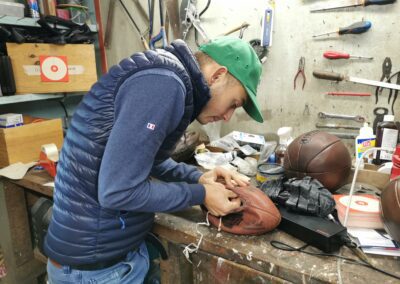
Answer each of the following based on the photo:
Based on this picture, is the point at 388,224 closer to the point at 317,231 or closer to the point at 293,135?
the point at 317,231

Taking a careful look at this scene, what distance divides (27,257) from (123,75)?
1.42 m

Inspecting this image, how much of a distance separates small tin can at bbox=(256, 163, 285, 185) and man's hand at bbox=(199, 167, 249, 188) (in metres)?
0.21

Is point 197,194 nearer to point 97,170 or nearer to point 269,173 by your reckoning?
point 97,170

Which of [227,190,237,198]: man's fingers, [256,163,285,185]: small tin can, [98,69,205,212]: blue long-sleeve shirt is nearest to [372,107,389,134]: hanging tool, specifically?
[256,163,285,185]: small tin can

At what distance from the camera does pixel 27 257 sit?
1.65m

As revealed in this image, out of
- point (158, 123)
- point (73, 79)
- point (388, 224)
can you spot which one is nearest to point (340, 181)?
point (388, 224)

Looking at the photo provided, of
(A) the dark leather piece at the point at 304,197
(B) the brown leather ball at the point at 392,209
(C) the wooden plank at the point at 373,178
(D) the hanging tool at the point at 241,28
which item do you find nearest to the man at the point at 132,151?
(A) the dark leather piece at the point at 304,197

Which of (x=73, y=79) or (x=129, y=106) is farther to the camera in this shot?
(x=73, y=79)

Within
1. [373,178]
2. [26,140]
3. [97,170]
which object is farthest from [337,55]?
[26,140]

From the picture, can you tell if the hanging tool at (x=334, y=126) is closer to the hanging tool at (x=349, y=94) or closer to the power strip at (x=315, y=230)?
the hanging tool at (x=349, y=94)

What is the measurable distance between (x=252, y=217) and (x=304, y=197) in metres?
0.18

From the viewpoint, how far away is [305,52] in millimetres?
1593

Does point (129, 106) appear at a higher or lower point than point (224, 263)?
higher

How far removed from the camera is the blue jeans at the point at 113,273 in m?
0.92
